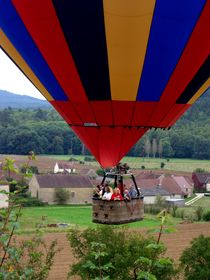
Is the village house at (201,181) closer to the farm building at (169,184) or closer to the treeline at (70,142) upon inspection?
the farm building at (169,184)

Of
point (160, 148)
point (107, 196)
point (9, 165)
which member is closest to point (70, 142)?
point (160, 148)

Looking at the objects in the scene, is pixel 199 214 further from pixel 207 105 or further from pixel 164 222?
pixel 207 105

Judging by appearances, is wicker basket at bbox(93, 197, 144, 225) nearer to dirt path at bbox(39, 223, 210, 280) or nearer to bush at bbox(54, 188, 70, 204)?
dirt path at bbox(39, 223, 210, 280)

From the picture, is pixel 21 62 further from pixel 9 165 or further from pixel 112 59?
pixel 9 165

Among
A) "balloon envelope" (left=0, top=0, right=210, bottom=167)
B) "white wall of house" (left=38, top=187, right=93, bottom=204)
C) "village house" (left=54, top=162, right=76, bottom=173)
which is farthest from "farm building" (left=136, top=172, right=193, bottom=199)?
"balloon envelope" (left=0, top=0, right=210, bottom=167)

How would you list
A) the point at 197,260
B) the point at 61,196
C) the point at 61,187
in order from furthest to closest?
the point at 61,187
the point at 61,196
the point at 197,260

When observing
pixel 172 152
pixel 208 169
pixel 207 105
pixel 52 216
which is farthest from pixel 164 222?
pixel 207 105

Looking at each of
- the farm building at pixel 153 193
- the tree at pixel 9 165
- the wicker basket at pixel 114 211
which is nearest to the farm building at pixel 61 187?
the farm building at pixel 153 193

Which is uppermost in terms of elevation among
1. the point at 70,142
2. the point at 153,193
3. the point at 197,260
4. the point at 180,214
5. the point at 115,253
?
the point at 70,142
